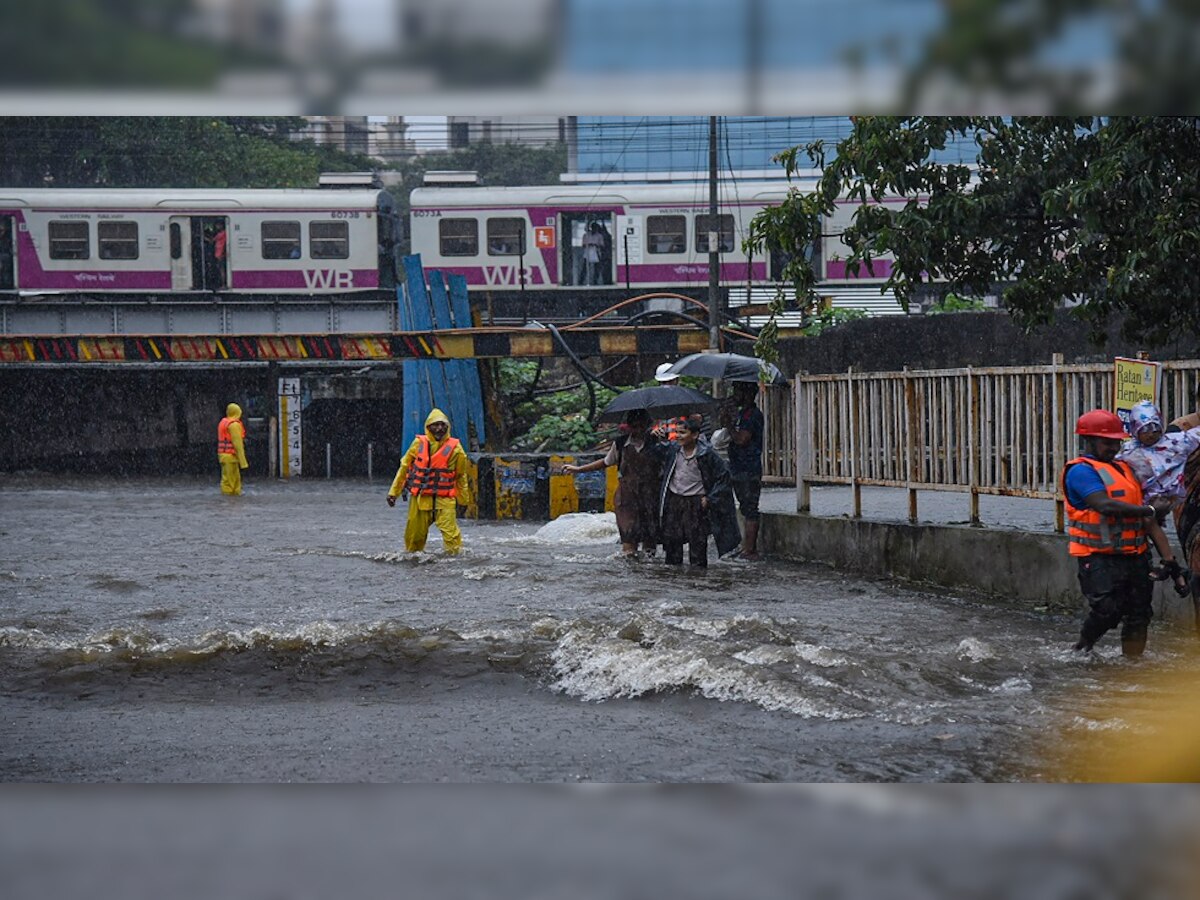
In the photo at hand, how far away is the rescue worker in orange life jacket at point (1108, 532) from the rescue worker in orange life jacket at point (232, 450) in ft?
63.0

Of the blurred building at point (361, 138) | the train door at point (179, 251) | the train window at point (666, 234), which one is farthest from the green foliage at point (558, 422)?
the blurred building at point (361, 138)

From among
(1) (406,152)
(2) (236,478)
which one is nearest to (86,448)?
(2) (236,478)

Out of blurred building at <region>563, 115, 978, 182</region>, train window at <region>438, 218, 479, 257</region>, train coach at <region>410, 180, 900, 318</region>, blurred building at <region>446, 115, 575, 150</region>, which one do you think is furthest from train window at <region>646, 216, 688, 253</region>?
blurred building at <region>446, 115, 575, 150</region>

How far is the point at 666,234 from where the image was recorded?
30016 mm

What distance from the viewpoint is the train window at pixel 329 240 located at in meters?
30.0

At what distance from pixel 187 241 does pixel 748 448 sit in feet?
62.1

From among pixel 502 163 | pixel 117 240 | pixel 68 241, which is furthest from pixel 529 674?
pixel 502 163

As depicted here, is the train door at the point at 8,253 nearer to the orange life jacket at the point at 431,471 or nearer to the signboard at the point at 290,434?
the signboard at the point at 290,434

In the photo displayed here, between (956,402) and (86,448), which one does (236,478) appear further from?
(956,402)

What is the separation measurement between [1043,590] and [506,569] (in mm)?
5359

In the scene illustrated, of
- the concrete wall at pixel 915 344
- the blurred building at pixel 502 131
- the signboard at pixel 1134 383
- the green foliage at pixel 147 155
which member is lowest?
the signboard at pixel 1134 383
